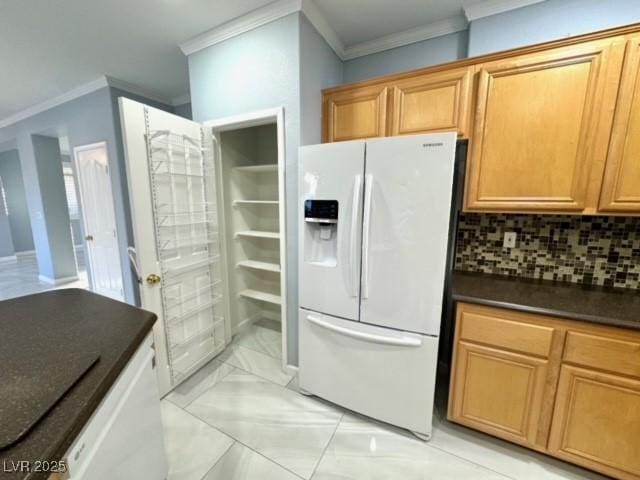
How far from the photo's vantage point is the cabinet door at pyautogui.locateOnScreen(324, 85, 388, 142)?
1.89 meters

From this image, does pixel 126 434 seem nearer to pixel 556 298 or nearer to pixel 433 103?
pixel 556 298

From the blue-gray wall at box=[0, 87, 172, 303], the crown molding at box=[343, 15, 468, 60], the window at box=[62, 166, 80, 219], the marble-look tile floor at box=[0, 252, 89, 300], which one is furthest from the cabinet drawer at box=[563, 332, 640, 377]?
the window at box=[62, 166, 80, 219]

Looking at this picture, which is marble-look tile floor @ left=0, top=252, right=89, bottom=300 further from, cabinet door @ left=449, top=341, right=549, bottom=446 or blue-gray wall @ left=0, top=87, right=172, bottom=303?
cabinet door @ left=449, top=341, right=549, bottom=446

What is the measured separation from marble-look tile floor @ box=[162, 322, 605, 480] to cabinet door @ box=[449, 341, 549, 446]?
16 centimetres

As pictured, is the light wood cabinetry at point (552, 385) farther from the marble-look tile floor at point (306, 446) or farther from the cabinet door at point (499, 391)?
the marble-look tile floor at point (306, 446)

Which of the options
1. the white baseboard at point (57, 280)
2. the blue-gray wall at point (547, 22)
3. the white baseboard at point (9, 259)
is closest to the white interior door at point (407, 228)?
the blue-gray wall at point (547, 22)

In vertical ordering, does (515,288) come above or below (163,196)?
below

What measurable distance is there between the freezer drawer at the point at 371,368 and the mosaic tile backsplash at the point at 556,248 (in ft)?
2.98

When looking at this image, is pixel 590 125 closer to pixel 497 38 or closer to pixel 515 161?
pixel 515 161

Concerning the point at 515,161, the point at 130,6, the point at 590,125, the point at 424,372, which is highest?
the point at 130,6

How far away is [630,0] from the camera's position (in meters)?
1.51

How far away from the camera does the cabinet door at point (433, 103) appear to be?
1659 millimetres

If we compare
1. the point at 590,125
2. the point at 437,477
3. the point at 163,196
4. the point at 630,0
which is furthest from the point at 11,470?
the point at 630,0

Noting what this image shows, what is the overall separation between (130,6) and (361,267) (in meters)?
2.35
